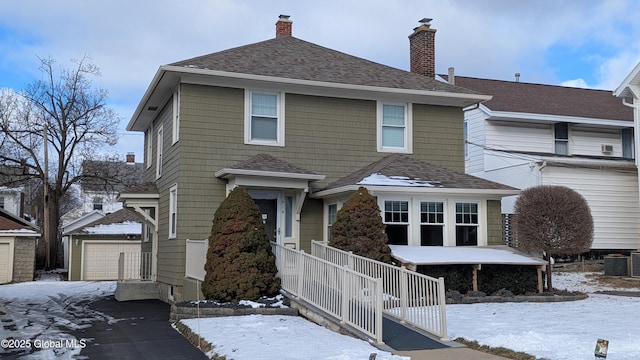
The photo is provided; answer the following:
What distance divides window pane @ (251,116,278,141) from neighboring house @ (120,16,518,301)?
0.03 metres

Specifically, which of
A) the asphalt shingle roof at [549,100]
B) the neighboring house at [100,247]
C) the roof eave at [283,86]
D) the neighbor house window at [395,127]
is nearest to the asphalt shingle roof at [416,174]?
the neighbor house window at [395,127]

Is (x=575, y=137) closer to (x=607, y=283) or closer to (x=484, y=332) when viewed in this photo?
(x=607, y=283)

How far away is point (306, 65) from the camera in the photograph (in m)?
18.0

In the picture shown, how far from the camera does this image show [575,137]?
26.1 metres

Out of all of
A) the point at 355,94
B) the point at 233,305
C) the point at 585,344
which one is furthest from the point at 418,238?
the point at 585,344

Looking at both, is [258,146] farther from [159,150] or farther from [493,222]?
[493,222]

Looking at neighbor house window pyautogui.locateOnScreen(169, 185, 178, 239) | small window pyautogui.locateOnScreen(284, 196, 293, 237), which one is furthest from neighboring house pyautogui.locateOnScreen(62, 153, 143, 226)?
small window pyautogui.locateOnScreen(284, 196, 293, 237)

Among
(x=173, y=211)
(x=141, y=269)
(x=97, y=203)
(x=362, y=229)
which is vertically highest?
(x=97, y=203)

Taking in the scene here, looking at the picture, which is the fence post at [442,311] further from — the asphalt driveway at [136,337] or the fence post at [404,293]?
the asphalt driveway at [136,337]

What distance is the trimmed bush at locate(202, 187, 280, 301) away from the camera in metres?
13.0

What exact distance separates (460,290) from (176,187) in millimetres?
7463

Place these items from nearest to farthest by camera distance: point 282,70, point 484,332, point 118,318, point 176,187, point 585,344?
point 585,344 < point 484,332 < point 118,318 < point 176,187 < point 282,70

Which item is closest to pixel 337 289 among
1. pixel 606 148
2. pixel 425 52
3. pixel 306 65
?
pixel 306 65

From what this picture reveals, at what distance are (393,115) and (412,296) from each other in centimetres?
831
